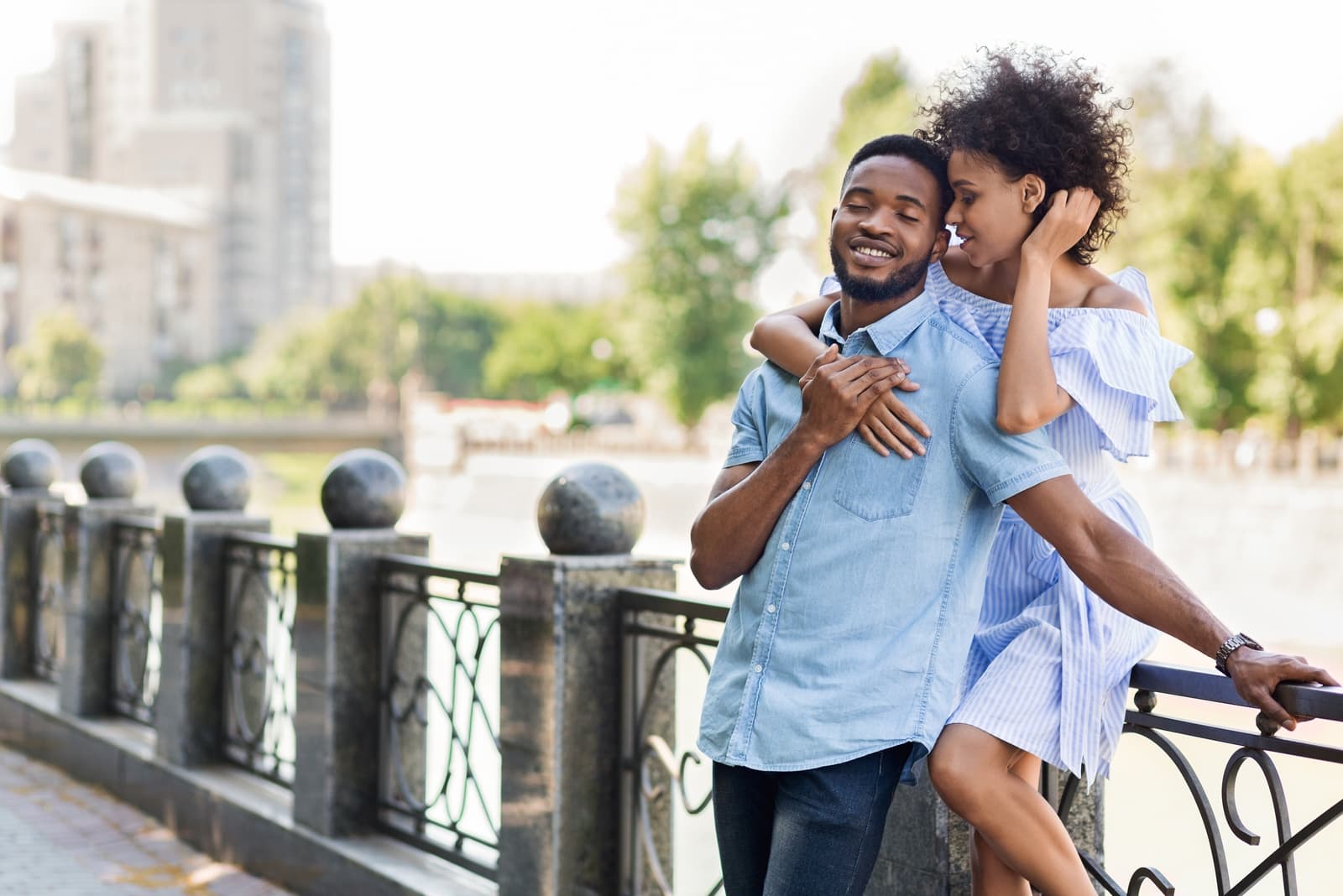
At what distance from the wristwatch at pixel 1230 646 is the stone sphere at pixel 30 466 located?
7.64m

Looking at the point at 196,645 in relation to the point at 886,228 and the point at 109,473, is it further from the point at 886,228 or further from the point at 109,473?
the point at 886,228

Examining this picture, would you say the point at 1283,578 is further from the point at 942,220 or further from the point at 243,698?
the point at 942,220

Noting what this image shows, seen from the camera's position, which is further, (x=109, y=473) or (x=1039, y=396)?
(x=109, y=473)

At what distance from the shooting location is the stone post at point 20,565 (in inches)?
324

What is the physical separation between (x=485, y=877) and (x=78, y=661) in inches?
145

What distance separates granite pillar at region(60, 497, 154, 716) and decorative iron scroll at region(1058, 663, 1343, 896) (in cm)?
582

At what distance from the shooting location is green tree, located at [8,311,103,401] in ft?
256

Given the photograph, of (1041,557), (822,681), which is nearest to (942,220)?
(1041,557)

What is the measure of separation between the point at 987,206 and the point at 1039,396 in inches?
13.4

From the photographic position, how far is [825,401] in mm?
2111

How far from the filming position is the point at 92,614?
7.12 m

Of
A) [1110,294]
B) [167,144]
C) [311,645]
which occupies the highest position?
[167,144]

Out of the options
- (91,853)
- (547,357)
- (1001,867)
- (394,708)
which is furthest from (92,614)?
(547,357)

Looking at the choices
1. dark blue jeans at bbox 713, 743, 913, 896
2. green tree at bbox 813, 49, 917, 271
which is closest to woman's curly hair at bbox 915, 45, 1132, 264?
dark blue jeans at bbox 713, 743, 913, 896
